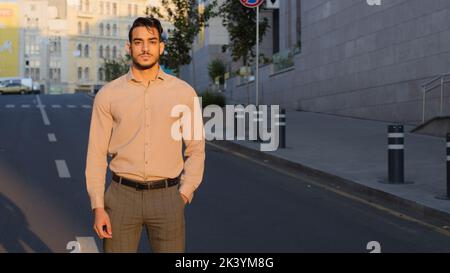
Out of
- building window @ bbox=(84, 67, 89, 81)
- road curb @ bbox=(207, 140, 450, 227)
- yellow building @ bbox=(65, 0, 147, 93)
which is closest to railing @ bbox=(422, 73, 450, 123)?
road curb @ bbox=(207, 140, 450, 227)

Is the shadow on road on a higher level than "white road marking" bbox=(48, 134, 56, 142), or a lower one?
lower

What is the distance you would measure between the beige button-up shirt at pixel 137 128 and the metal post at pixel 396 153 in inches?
287

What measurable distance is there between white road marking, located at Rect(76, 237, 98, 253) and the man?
3.13 meters

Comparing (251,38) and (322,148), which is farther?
(251,38)

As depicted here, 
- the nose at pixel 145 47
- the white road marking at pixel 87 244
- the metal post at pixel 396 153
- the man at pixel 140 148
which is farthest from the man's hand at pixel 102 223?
the metal post at pixel 396 153

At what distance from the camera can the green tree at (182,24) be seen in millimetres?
33375

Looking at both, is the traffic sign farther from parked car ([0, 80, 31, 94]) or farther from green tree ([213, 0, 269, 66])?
parked car ([0, 80, 31, 94])

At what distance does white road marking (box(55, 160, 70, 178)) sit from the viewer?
12.7m

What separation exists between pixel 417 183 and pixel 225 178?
3.38 metres

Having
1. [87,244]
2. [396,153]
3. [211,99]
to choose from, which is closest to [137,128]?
[87,244]

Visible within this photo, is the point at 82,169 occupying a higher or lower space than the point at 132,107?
lower

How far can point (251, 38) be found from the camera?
31203 mm

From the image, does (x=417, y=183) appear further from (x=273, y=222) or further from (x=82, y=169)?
(x=82, y=169)
